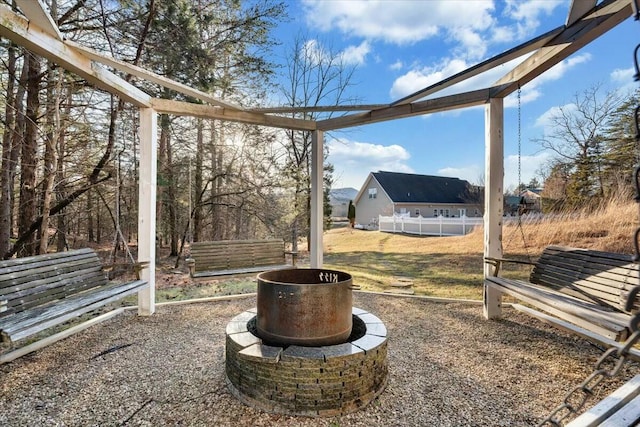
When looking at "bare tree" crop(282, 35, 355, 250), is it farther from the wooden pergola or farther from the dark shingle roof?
the dark shingle roof

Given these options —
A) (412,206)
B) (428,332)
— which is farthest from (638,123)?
(412,206)

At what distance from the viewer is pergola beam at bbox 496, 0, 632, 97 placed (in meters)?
2.27

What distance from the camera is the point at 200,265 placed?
15.7ft

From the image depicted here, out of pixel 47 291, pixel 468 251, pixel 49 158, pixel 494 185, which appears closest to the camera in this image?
pixel 47 291

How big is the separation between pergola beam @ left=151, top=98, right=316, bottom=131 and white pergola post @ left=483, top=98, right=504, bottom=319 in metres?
2.45

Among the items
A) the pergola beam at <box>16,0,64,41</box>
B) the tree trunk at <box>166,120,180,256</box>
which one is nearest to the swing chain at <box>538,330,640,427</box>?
the pergola beam at <box>16,0,64,41</box>

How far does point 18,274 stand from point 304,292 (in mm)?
2586

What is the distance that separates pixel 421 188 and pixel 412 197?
4.81 feet

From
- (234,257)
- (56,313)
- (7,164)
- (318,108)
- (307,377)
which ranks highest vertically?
(318,108)

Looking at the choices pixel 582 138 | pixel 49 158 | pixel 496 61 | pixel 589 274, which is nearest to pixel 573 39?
pixel 496 61

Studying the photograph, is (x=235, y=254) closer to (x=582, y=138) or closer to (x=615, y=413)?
(x=615, y=413)

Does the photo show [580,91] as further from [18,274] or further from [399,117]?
[18,274]

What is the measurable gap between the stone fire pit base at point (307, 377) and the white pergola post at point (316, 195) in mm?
2836

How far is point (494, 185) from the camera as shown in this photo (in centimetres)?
390
